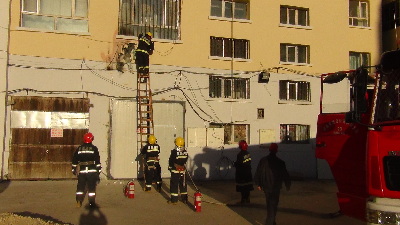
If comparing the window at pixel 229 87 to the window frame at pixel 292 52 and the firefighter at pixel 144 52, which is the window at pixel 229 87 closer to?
the window frame at pixel 292 52

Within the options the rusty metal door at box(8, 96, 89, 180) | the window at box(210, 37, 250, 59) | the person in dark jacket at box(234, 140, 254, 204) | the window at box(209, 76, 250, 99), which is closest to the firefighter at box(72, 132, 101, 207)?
the person in dark jacket at box(234, 140, 254, 204)

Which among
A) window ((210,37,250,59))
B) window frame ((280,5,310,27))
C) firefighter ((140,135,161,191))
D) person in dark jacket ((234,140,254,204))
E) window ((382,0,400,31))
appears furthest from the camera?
window ((382,0,400,31))

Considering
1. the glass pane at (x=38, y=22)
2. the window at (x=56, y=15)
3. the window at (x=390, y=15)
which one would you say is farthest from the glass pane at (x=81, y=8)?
the window at (x=390, y=15)

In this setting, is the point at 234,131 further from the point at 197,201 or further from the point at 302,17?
the point at 197,201

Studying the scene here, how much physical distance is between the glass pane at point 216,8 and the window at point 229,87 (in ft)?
9.24

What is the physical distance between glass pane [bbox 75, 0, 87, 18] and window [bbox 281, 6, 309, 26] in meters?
8.79

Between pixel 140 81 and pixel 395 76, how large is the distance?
38.3 ft

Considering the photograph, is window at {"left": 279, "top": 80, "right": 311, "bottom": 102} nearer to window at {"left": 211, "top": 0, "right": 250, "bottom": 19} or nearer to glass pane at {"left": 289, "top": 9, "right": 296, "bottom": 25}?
glass pane at {"left": 289, "top": 9, "right": 296, "bottom": 25}

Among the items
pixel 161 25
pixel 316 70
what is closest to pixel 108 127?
pixel 161 25

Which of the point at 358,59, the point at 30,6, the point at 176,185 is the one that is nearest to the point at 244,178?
the point at 176,185

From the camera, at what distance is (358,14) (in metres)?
21.4

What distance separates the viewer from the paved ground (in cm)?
1005

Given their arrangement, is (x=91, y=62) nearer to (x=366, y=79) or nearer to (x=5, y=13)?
(x=5, y=13)

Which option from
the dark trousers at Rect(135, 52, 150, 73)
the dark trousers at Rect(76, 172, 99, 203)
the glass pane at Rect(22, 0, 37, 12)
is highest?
the glass pane at Rect(22, 0, 37, 12)
